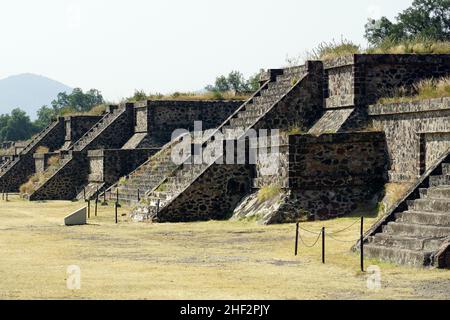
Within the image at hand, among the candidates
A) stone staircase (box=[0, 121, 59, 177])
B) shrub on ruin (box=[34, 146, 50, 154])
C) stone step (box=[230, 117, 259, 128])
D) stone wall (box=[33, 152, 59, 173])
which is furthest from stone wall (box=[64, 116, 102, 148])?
stone step (box=[230, 117, 259, 128])

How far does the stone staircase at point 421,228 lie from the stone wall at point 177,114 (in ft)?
73.1

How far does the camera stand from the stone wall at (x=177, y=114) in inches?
1576

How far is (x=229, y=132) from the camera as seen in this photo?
28.0 meters

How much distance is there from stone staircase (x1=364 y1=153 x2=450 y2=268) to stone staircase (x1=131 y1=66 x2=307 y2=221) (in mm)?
8852

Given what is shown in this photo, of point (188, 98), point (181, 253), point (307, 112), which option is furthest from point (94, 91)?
point (181, 253)

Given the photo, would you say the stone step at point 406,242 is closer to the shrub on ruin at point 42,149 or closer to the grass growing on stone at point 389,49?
the grass growing on stone at point 389,49

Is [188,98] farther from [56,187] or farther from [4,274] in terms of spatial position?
[4,274]

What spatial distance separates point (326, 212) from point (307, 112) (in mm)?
5323

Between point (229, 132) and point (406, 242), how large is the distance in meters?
12.7

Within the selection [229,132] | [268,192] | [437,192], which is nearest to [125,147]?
[229,132]

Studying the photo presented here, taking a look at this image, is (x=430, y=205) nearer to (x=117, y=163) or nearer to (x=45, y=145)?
(x=117, y=163)

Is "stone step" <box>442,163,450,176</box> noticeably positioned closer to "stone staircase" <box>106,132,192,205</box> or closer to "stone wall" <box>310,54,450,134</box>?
"stone wall" <box>310,54,450,134</box>
